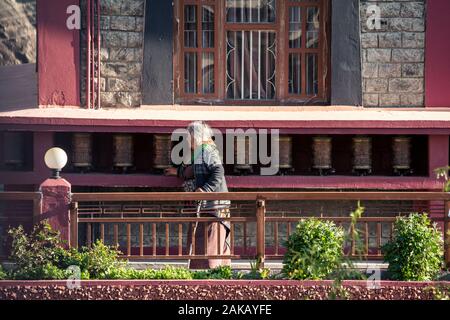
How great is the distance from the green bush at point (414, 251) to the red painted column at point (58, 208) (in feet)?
12.0

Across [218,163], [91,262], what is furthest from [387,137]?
[91,262]

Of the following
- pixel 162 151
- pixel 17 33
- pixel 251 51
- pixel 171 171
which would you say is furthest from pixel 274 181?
pixel 17 33

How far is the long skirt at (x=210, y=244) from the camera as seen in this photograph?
13836 mm

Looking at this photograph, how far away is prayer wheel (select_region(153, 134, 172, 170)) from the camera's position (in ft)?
52.3

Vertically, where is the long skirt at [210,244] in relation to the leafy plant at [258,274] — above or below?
above

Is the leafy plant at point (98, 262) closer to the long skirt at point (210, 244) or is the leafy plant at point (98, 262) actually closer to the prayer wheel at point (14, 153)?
the long skirt at point (210, 244)

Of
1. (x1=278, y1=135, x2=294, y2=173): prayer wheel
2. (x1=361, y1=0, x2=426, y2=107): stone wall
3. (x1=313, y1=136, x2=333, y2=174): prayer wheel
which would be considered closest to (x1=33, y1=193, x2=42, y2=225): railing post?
(x1=278, y1=135, x2=294, y2=173): prayer wheel

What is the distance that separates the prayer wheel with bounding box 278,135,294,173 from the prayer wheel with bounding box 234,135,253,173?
0.43 m

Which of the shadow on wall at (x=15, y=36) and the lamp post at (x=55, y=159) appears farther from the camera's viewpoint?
the shadow on wall at (x=15, y=36)

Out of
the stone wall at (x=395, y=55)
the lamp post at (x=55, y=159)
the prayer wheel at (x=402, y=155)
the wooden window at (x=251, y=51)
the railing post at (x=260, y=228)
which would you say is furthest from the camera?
the wooden window at (x=251, y=51)

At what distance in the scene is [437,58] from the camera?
1622cm

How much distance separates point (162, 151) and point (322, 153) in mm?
2165

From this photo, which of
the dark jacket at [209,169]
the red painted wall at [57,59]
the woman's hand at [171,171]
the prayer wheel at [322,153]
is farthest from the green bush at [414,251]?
the red painted wall at [57,59]

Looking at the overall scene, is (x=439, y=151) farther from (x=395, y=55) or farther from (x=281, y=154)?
(x=281, y=154)
